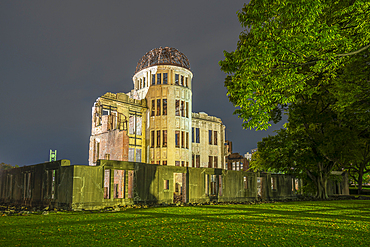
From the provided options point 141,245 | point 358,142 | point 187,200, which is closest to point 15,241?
point 141,245

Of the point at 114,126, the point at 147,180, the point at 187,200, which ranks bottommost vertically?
the point at 187,200

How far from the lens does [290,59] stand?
1184cm

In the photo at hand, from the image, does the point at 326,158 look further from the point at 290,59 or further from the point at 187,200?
the point at 290,59

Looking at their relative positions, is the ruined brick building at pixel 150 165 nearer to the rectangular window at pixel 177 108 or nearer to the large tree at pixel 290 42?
the rectangular window at pixel 177 108

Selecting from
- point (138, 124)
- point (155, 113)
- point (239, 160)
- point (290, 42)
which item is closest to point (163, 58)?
point (155, 113)

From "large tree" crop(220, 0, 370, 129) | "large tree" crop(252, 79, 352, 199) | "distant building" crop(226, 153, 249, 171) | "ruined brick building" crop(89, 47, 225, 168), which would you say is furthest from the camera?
"distant building" crop(226, 153, 249, 171)

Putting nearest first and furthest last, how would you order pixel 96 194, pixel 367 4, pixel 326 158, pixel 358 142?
pixel 367 4
pixel 96 194
pixel 358 142
pixel 326 158

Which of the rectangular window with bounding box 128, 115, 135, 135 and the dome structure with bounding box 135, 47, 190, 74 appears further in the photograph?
the dome structure with bounding box 135, 47, 190, 74

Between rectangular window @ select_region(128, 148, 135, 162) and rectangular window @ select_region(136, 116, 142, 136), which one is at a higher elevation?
rectangular window @ select_region(136, 116, 142, 136)

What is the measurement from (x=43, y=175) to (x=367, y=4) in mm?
17661

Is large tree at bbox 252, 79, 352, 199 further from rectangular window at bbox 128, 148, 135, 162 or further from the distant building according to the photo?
the distant building

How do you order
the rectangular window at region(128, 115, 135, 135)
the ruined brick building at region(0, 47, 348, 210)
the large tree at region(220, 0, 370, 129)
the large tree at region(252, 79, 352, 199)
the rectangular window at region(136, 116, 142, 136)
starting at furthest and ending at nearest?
the rectangular window at region(136, 116, 142, 136) → the rectangular window at region(128, 115, 135, 135) → the large tree at region(252, 79, 352, 199) → the ruined brick building at region(0, 47, 348, 210) → the large tree at region(220, 0, 370, 129)

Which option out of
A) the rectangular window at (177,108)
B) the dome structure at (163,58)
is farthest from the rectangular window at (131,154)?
the dome structure at (163,58)

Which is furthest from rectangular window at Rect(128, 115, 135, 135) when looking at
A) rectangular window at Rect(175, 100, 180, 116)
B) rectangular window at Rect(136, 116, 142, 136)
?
rectangular window at Rect(175, 100, 180, 116)
